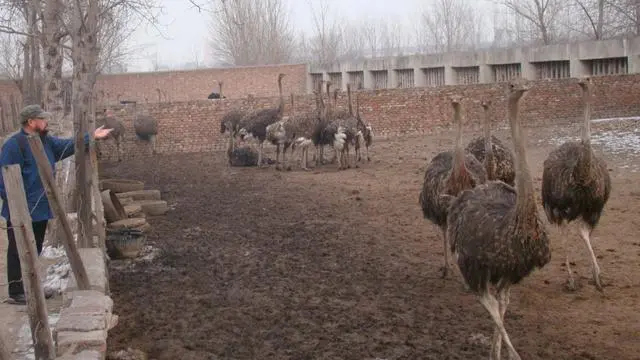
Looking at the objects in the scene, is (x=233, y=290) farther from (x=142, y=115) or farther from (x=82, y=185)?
(x=142, y=115)

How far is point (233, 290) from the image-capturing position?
689cm

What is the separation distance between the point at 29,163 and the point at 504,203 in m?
3.70

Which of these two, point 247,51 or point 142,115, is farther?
point 247,51

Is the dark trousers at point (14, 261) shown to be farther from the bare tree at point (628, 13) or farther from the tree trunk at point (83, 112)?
the bare tree at point (628, 13)

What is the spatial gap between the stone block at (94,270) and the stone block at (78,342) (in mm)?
973

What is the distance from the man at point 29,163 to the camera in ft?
19.6

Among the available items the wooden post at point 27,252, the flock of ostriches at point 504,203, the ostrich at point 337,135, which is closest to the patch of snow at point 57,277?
the wooden post at point 27,252

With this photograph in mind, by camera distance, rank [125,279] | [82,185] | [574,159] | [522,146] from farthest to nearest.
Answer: [125,279] → [574,159] → [82,185] → [522,146]

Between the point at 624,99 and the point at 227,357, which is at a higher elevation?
the point at 624,99

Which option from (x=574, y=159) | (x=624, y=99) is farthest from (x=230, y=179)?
(x=624, y=99)

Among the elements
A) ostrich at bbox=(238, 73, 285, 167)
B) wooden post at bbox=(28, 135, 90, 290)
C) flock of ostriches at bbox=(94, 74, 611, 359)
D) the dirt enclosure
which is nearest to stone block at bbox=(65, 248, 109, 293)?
wooden post at bbox=(28, 135, 90, 290)

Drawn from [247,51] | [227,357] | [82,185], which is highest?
[247,51]

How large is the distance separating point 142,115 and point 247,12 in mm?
27317

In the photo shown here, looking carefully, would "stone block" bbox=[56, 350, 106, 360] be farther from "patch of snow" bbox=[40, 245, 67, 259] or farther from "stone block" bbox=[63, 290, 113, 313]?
"patch of snow" bbox=[40, 245, 67, 259]
